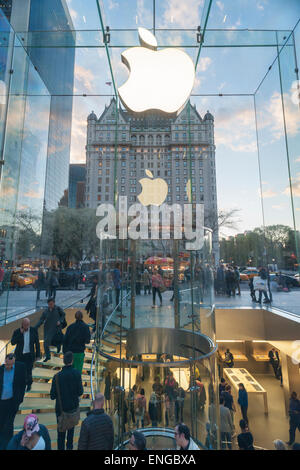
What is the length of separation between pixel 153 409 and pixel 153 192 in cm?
332

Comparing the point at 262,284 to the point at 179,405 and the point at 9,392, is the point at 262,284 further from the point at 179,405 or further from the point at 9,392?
the point at 9,392

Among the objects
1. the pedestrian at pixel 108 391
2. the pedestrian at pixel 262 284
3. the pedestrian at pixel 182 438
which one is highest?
the pedestrian at pixel 262 284

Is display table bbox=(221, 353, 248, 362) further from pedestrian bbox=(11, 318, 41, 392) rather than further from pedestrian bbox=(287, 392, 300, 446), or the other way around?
pedestrian bbox=(11, 318, 41, 392)

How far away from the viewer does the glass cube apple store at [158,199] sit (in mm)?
3109

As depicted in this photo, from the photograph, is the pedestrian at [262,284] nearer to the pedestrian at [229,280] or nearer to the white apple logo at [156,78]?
the pedestrian at [229,280]

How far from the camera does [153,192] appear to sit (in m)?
3.76

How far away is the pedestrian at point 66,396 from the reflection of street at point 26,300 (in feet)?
9.76

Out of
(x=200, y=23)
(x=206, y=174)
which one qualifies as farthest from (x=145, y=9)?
(x=206, y=174)

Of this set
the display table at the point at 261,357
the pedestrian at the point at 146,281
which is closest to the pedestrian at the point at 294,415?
the display table at the point at 261,357

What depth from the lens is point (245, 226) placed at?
7332 millimetres

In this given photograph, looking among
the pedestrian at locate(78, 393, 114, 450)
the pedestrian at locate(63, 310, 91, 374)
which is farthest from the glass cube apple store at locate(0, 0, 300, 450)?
the pedestrian at locate(78, 393, 114, 450)

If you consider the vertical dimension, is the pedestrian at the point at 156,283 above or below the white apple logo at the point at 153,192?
below

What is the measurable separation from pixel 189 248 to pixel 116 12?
527 cm
